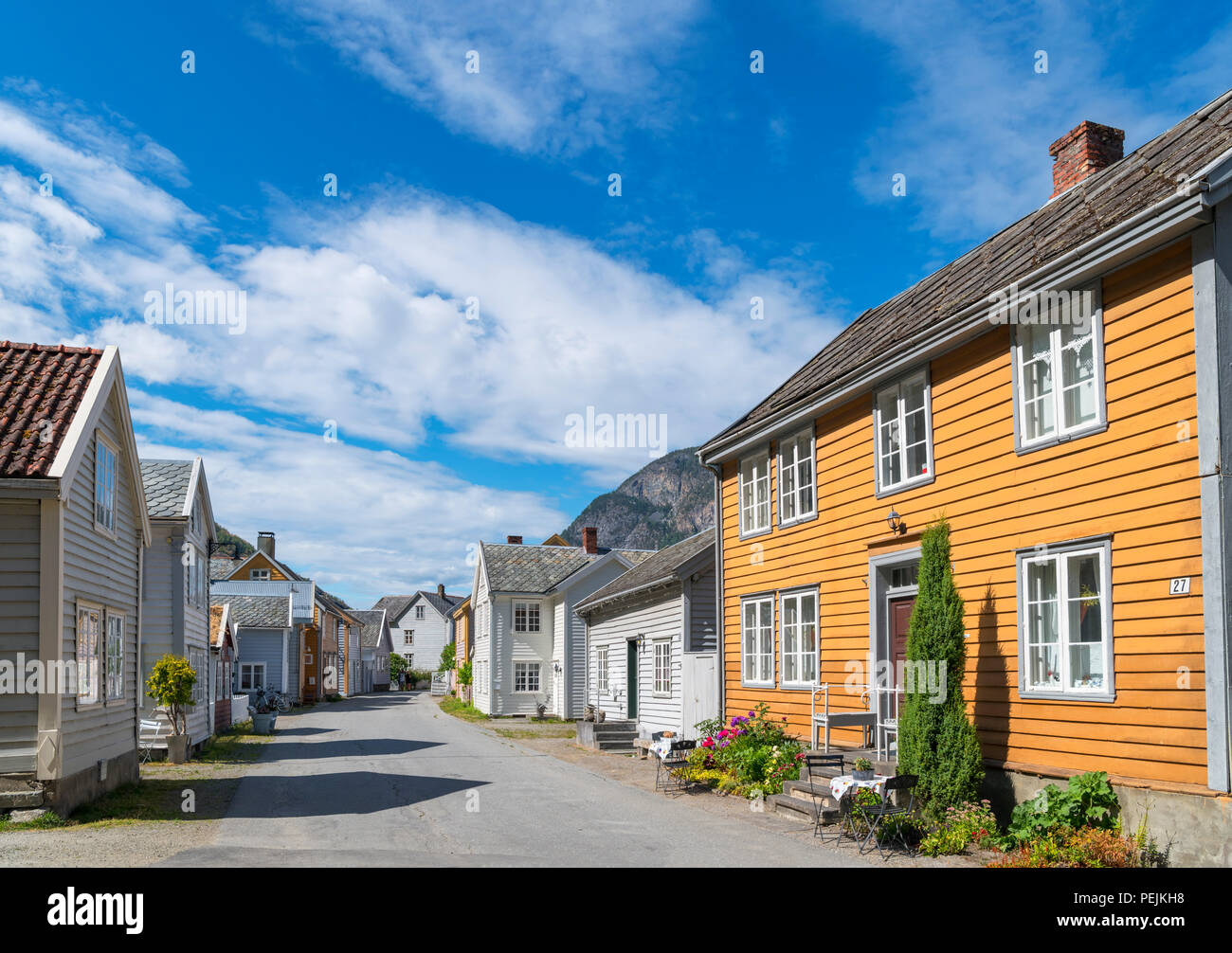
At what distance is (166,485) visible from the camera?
24.2m

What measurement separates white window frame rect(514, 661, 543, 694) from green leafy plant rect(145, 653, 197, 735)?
19.9 m

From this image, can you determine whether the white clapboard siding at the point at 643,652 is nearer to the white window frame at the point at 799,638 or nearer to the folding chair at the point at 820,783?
the white window frame at the point at 799,638

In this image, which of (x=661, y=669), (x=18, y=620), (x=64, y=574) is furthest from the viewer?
(x=661, y=669)

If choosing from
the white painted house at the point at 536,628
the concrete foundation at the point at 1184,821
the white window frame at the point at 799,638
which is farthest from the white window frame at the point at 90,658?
the white painted house at the point at 536,628

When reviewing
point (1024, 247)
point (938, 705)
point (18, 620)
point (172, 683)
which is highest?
point (1024, 247)

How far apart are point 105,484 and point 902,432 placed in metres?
12.4

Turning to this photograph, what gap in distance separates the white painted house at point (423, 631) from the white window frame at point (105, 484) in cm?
8298

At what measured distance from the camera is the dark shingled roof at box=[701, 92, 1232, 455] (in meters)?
10.5

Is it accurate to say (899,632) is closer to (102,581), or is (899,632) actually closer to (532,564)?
(102,581)

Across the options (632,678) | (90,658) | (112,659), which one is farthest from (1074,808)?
(632,678)

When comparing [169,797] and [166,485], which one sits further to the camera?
[166,485]

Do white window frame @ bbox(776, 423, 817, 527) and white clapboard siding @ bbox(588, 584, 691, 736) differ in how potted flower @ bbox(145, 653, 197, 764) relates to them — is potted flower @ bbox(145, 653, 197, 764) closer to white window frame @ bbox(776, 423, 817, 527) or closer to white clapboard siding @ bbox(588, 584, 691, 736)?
white clapboard siding @ bbox(588, 584, 691, 736)

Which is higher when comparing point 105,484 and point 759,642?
point 105,484

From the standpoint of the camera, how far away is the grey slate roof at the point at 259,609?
46156 mm
